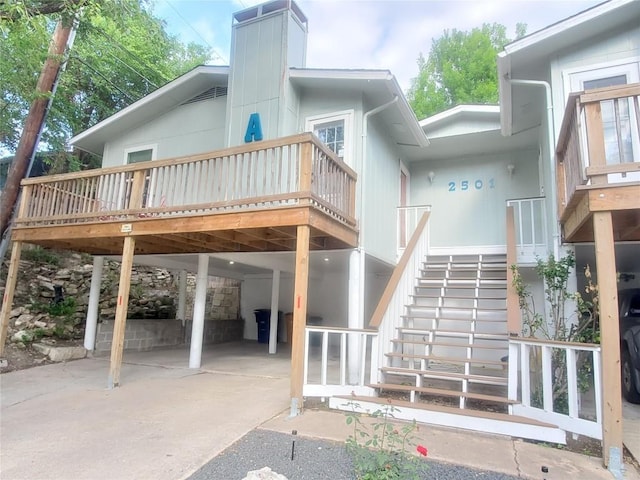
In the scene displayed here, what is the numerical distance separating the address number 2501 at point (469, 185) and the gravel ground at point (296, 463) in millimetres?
7641

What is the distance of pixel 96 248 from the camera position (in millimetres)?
9023

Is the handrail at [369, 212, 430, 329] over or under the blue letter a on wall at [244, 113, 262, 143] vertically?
under

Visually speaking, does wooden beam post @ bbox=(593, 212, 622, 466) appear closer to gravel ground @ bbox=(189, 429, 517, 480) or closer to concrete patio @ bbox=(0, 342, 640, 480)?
concrete patio @ bbox=(0, 342, 640, 480)

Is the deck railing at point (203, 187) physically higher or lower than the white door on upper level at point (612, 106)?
lower

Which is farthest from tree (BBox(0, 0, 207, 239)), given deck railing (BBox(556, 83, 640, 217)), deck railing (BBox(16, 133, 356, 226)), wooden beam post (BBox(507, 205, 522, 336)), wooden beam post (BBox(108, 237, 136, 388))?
wooden beam post (BBox(507, 205, 522, 336))

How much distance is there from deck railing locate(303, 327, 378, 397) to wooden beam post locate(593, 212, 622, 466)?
2.48 m

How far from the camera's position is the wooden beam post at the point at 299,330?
16.2ft

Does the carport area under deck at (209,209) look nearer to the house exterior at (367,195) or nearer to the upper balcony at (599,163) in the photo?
the house exterior at (367,195)

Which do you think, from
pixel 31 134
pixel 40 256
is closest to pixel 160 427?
pixel 31 134

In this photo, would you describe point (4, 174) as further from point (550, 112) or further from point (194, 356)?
point (550, 112)

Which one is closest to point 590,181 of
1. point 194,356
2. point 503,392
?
point 503,392

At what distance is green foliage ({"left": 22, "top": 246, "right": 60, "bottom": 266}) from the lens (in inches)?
424

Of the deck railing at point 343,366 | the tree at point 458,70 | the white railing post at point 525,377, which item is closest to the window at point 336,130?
the deck railing at point 343,366

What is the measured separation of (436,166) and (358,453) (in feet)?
27.7
